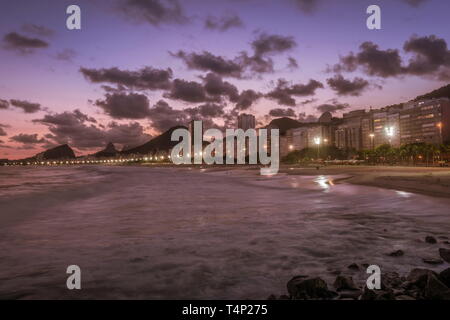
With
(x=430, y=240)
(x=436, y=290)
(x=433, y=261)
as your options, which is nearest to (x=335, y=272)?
(x=436, y=290)

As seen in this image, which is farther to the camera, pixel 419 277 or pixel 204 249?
pixel 204 249

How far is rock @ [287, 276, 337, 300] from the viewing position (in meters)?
5.33

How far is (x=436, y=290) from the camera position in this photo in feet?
15.9

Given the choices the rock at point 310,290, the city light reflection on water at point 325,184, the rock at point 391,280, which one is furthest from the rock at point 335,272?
the city light reflection on water at point 325,184

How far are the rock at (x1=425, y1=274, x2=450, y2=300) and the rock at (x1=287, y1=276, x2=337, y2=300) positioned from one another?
4.82 ft

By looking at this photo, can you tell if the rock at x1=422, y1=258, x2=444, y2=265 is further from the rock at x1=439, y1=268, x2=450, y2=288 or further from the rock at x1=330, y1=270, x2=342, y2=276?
the rock at x1=330, y1=270, x2=342, y2=276

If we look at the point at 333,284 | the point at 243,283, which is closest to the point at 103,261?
the point at 243,283

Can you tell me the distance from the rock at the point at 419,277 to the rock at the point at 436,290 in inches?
12.8

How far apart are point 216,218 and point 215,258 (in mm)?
6276

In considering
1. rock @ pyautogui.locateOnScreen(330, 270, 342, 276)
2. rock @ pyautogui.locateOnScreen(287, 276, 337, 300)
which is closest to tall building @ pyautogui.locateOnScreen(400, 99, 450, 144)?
rock @ pyautogui.locateOnScreen(330, 270, 342, 276)

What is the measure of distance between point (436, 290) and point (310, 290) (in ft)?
6.48

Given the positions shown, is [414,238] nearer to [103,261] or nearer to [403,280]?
[403,280]

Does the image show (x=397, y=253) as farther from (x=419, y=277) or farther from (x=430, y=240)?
(x=419, y=277)

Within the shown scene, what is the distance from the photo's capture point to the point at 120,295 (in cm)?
599
